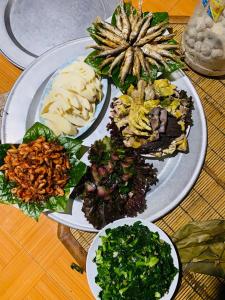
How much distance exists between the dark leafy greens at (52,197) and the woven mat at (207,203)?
0.79 feet

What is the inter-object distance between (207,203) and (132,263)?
1.51 ft

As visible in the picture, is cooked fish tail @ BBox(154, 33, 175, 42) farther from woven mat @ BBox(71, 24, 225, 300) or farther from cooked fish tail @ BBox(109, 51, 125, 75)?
woven mat @ BBox(71, 24, 225, 300)

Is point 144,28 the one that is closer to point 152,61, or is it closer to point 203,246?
point 152,61

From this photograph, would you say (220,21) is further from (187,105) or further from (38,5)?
(38,5)

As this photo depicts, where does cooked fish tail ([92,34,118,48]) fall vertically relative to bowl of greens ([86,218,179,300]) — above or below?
above

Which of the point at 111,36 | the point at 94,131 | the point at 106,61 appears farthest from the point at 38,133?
the point at 111,36

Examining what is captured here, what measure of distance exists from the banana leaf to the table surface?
0.48 m

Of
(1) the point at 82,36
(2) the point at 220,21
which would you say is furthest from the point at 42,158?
(2) the point at 220,21

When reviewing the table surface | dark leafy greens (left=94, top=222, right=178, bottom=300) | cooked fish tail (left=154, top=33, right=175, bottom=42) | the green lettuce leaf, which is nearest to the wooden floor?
the table surface

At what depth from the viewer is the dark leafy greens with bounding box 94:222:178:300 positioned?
1.69 meters

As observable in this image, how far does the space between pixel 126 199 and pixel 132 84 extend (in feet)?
1.77

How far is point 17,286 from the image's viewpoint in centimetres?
195

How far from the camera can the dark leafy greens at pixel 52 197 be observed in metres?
1.75

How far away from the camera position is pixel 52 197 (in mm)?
1756
